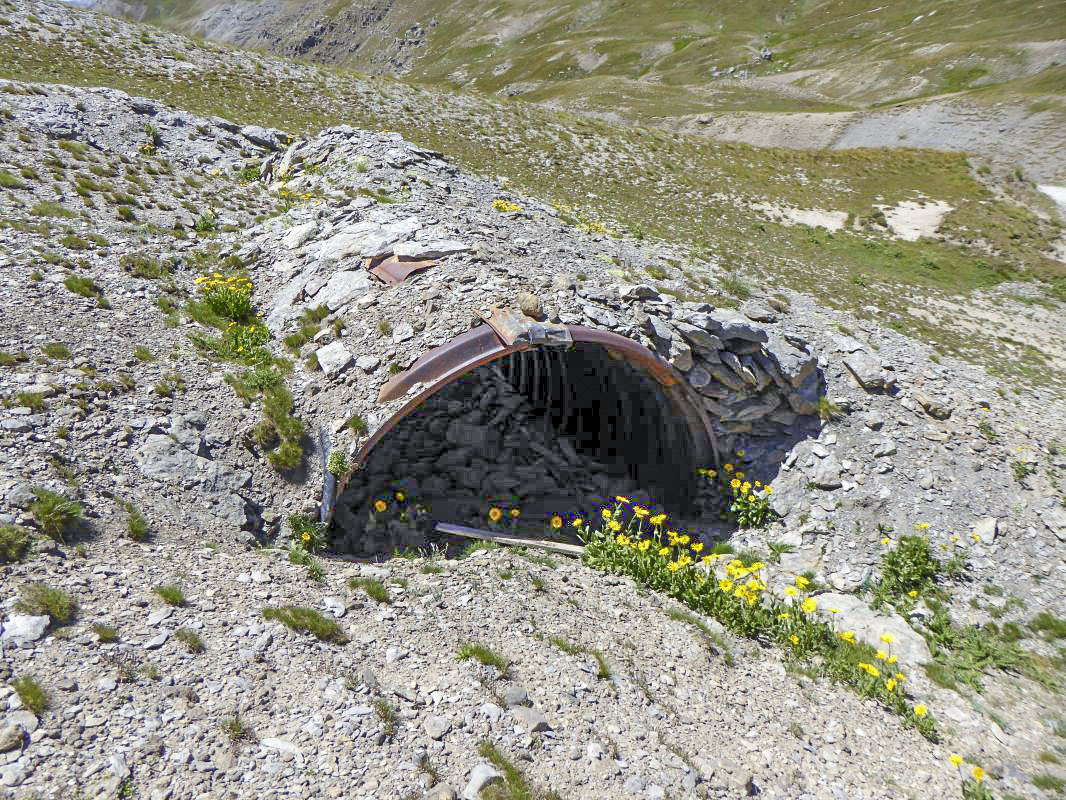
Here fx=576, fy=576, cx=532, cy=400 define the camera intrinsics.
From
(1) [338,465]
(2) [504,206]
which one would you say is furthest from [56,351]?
(2) [504,206]

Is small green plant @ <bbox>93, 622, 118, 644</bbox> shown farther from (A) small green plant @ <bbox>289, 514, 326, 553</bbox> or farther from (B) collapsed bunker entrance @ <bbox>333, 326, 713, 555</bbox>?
(B) collapsed bunker entrance @ <bbox>333, 326, 713, 555</bbox>

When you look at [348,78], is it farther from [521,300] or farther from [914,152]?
[914,152]

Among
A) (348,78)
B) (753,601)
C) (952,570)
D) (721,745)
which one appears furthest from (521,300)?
(348,78)

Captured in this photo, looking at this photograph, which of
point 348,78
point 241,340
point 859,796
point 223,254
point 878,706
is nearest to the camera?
point 859,796

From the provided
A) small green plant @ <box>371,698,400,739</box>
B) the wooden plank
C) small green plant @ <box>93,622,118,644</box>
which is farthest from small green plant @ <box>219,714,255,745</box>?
the wooden plank

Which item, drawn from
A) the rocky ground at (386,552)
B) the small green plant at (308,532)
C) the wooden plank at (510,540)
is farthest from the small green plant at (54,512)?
the wooden plank at (510,540)

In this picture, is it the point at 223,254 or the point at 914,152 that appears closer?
the point at 223,254

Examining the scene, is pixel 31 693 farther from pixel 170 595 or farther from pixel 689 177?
pixel 689 177
